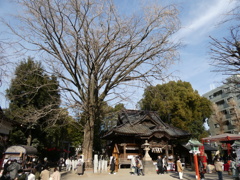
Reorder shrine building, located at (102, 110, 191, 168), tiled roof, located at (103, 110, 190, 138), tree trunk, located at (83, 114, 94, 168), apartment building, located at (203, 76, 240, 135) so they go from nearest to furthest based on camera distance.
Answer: tree trunk, located at (83, 114, 94, 168) < shrine building, located at (102, 110, 191, 168) < tiled roof, located at (103, 110, 190, 138) < apartment building, located at (203, 76, 240, 135)

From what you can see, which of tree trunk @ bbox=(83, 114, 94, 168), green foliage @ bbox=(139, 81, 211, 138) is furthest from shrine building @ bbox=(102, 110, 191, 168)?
green foliage @ bbox=(139, 81, 211, 138)

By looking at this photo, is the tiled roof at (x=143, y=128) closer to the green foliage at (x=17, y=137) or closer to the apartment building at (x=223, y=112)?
the green foliage at (x=17, y=137)

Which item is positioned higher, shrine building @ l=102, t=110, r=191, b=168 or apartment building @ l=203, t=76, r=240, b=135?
apartment building @ l=203, t=76, r=240, b=135

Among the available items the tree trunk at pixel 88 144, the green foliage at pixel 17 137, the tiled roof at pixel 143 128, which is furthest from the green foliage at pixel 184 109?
the green foliage at pixel 17 137

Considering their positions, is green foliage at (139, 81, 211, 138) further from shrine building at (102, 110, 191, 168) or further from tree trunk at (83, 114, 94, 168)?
tree trunk at (83, 114, 94, 168)

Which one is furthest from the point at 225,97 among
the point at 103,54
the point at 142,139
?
the point at 103,54

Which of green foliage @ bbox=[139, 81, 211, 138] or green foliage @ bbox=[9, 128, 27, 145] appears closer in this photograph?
green foliage @ bbox=[9, 128, 27, 145]

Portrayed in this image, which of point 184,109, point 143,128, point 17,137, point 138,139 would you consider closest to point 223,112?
point 184,109

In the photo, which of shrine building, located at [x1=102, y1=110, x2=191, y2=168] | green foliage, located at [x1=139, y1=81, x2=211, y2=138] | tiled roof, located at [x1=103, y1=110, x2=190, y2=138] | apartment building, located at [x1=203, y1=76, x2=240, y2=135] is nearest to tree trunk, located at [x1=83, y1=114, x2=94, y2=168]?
shrine building, located at [x1=102, y1=110, x2=191, y2=168]

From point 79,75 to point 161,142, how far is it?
1092 cm

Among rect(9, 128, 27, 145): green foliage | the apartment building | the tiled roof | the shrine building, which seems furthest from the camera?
the apartment building

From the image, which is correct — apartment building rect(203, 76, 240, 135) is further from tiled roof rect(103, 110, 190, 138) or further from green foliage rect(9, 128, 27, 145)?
green foliage rect(9, 128, 27, 145)

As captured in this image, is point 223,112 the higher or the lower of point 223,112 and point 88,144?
the higher

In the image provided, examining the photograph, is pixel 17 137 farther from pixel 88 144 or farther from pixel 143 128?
pixel 143 128
